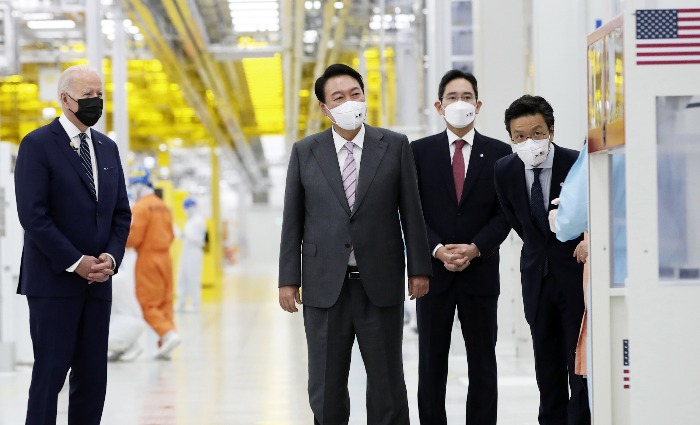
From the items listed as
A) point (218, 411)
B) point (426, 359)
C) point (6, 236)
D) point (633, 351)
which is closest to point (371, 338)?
point (426, 359)

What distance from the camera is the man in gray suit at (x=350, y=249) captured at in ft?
12.2

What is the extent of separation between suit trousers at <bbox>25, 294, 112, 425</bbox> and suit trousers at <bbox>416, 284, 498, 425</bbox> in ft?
4.13

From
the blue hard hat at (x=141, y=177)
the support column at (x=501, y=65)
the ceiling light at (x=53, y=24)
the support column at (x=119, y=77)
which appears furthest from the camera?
the ceiling light at (x=53, y=24)

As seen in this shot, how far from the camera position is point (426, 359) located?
4312 millimetres

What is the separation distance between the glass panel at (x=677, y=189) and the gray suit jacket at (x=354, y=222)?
1.03 metres

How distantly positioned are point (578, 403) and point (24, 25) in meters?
11.9

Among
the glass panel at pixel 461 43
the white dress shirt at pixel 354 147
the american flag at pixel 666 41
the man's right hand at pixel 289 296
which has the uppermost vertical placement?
the glass panel at pixel 461 43

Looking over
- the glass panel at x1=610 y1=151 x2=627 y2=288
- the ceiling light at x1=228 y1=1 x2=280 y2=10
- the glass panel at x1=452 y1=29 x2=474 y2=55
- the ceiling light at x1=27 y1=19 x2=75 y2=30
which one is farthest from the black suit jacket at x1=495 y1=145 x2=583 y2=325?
the ceiling light at x1=27 y1=19 x2=75 y2=30

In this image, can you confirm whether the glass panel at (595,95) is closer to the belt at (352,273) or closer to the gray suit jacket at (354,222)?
the gray suit jacket at (354,222)

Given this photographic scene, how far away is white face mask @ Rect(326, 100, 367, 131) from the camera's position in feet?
12.2

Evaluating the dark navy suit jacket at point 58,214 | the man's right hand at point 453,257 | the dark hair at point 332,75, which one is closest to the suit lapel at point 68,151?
the dark navy suit jacket at point 58,214

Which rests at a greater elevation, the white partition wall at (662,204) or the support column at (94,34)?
the support column at (94,34)

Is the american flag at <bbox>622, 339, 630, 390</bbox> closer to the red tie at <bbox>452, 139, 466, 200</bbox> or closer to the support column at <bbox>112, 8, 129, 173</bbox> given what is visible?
the red tie at <bbox>452, 139, 466, 200</bbox>

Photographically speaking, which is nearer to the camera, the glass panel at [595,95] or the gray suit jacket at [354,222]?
the glass panel at [595,95]
